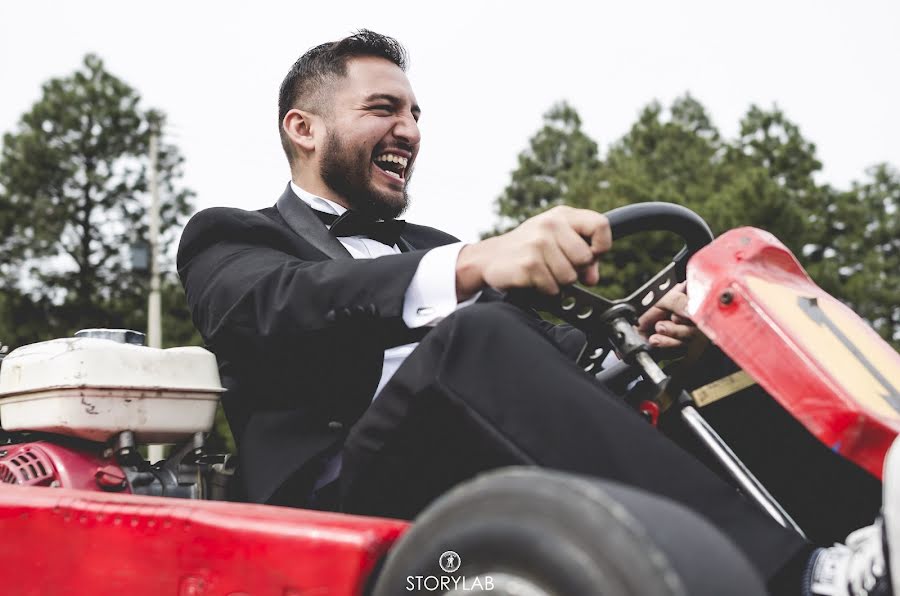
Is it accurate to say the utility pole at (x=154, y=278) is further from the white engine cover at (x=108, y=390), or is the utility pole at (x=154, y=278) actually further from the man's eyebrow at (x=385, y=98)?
the white engine cover at (x=108, y=390)

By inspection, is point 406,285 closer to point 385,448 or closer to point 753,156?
point 385,448

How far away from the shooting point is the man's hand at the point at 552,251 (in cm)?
161

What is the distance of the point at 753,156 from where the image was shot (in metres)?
27.9

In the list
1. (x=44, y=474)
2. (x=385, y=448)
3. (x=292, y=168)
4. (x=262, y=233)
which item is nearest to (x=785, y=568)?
(x=385, y=448)

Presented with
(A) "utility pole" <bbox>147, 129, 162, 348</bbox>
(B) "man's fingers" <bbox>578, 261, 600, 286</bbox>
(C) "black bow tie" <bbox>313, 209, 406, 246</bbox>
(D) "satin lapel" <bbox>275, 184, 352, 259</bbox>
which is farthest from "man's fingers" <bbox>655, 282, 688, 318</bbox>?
(A) "utility pole" <bbox>147, 129, 162, 348</bbox>

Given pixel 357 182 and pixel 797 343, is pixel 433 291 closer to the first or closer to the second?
pixel 797 343

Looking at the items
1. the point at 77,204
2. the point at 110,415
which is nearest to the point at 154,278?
the point at 77,204

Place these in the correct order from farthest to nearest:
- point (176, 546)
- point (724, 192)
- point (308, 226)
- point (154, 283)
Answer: point (724, 192)
point (154, 283)
point (308, 226)
point (176, 546)

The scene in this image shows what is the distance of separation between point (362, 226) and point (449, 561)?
1562 mm

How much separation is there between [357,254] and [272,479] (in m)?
0.82

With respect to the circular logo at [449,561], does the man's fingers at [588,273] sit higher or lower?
higher
